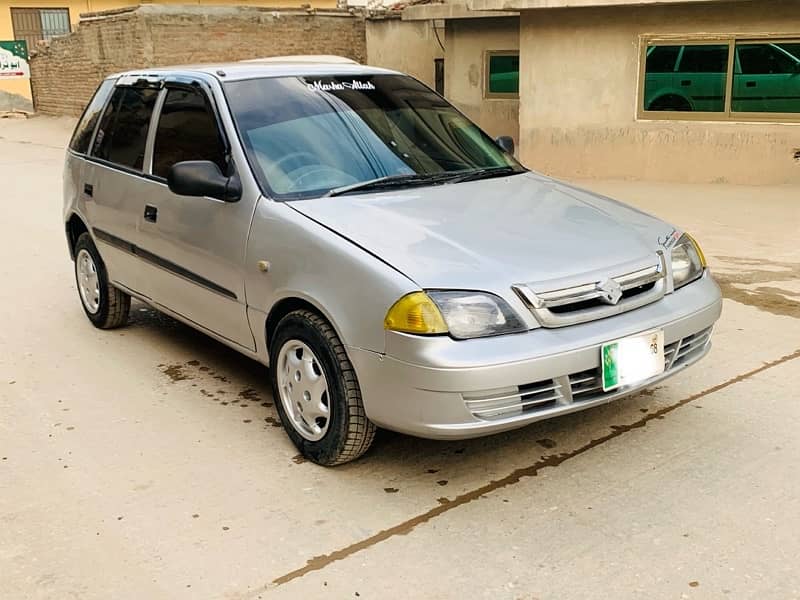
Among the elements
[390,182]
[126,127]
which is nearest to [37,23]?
[126,127]

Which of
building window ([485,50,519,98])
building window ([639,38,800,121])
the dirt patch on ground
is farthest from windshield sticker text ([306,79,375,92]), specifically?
building window ([485,50,519,98])

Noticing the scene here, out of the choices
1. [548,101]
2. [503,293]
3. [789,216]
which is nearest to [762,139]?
[789,216]

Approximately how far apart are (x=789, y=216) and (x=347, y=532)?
Result: 7458 millimetres

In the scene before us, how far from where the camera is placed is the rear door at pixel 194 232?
427cm

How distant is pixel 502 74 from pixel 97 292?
11.0 metres

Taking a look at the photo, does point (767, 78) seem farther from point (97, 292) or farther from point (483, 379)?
point (483, 379)

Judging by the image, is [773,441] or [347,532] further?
[773,441]

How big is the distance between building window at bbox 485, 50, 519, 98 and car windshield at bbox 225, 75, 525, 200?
10800 millimetres

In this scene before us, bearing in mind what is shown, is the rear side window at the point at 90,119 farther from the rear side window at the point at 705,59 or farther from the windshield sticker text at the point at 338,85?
the rear side window at the point at 705,59

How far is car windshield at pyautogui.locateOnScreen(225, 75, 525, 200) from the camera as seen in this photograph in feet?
→ 14.0

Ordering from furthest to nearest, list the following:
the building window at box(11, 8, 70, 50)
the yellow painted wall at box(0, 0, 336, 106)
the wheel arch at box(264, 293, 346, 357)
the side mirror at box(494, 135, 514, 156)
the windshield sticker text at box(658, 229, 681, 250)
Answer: the building window at box(11, 8, 70, 50), the yellow painted wall at box(0, 0, 336, 106), the side mirror at box(494, 135, 514, 156), the windshield sticker text at box(658, 229, 681, 250), the wheel arch at box(264, 293, 346, 357)

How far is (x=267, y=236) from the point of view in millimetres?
4008

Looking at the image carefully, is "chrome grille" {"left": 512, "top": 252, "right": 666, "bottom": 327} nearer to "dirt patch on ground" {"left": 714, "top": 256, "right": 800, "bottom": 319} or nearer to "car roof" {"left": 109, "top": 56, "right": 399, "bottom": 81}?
"car roof" {"left": 109, "top": 56, "right": 399, "bottom": 81}

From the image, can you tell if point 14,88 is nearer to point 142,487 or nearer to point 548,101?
point 548,101
